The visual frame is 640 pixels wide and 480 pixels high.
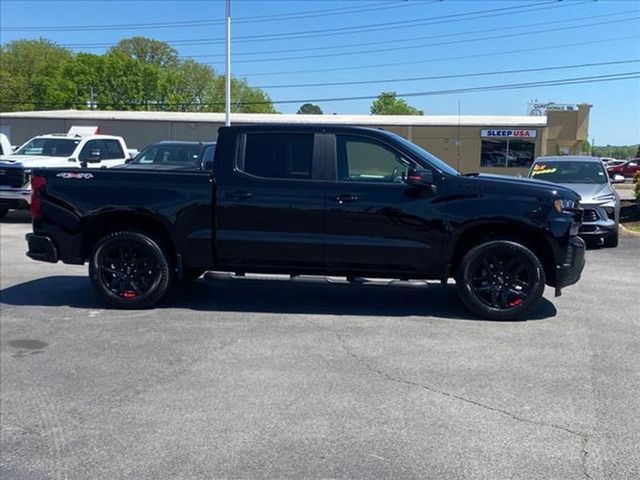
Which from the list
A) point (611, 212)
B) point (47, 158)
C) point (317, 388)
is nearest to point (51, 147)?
point (47, 158)

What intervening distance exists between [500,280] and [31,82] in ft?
275

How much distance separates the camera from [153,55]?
311 ft

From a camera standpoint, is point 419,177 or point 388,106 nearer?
point 419,177

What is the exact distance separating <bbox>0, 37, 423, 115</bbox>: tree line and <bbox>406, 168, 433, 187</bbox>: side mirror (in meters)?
64.9

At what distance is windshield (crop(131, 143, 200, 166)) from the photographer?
51.3ft

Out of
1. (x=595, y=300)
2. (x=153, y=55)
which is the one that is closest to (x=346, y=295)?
(x=595, y=300)

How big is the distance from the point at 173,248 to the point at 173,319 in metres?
0.82

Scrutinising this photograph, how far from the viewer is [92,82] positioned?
266 ft

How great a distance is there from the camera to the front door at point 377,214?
6.84 metres

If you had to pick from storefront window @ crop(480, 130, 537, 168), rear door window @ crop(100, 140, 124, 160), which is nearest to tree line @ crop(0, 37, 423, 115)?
storefront window @ crop(480, 130, 537, 168)

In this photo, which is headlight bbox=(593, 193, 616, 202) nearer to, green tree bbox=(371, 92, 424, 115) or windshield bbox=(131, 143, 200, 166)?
windshield bbox=(131, 143, 200, 166)

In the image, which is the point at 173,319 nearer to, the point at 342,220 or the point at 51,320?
the point at 51,320

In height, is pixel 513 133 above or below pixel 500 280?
above

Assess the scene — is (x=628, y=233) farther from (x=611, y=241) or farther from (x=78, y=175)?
(x=78, y=175)
